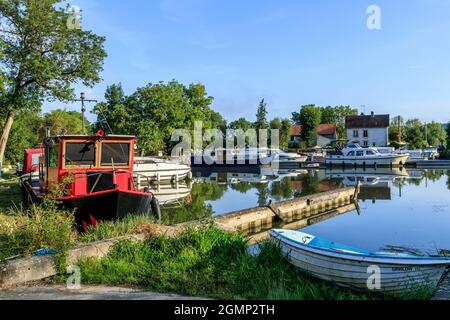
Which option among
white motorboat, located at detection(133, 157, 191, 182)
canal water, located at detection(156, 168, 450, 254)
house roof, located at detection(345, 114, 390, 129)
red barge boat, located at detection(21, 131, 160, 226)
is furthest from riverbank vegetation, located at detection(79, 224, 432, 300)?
house roof, located at detection(345, 114, 390, 129)

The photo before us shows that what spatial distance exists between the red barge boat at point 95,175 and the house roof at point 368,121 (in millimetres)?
74107

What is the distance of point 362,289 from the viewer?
681 cm

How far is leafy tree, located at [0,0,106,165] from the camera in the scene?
2280 cm

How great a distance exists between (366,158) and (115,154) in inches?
1599

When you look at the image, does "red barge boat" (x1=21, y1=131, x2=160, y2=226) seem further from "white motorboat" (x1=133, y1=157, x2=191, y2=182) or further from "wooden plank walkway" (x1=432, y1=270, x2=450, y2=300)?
"white motorboat" (x1=133, y1=157, x2=191, y2=182)

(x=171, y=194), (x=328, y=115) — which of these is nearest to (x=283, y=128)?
(x=328, y=115)

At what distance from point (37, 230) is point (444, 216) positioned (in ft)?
51.6

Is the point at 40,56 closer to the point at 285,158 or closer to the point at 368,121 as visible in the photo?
the point at 285,158

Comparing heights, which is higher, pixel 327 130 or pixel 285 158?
pixel 327 130

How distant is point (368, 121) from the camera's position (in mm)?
81688

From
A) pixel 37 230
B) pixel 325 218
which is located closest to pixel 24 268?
pixel 37 230
